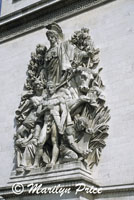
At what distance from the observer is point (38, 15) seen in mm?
11672

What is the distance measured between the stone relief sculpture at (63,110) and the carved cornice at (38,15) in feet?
2.90

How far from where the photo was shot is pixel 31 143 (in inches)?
365

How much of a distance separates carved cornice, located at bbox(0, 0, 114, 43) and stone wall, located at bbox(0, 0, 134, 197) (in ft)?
0.66

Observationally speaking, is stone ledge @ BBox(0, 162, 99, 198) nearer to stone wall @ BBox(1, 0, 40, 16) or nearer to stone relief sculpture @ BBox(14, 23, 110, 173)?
stone relief sculpture @ BBox(14, 23, 110, 173)

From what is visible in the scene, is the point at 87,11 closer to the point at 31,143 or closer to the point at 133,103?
the point at 133,103

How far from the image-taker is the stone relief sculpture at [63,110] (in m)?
8.68

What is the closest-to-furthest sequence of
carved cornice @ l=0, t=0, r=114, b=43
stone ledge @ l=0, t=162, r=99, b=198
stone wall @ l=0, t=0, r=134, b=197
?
1. stone ledge @ l=0, t=162, r=99, b=198
2. stone wall @ l=0, t=0, r=134, b=197
3. carved cornice @ l=0, t=0, r=114, b=43

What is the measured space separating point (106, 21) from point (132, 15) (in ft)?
2.49

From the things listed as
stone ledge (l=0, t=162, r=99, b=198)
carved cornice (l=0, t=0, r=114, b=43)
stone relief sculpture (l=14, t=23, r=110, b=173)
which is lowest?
stone ledge (l=0, t=162, r=99, b=198)

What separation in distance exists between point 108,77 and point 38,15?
146 inches

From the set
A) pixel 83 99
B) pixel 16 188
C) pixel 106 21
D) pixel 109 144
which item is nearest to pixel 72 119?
pixel 83 99

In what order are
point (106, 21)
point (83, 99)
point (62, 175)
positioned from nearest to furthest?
point (62, 175), point (83, 99), point (106, 21)

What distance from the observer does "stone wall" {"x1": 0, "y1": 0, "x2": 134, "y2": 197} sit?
830 centimetres

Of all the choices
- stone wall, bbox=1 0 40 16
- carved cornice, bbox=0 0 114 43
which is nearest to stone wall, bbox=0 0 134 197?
carved cornice, bbox=0 0 114 43
